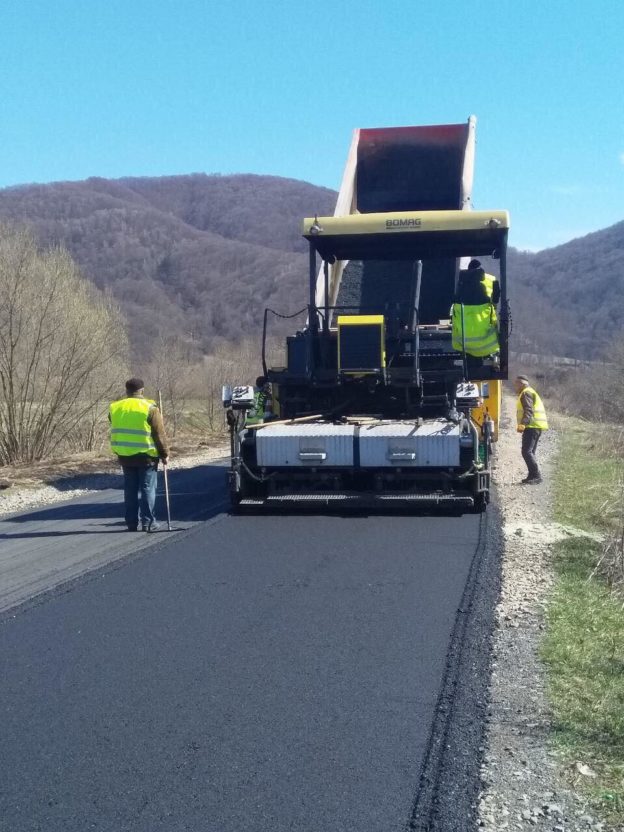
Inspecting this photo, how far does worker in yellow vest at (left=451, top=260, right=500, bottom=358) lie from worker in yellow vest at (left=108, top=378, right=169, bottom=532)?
11.0ft

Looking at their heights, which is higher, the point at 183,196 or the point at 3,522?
the point at 183,196

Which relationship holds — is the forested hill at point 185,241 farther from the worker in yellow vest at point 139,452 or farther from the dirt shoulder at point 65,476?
the worker in yellow vest at point 139,452

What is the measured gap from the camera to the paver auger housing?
9.52 m

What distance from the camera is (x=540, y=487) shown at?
13.0m

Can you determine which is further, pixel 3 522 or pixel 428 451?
pixel 3 522

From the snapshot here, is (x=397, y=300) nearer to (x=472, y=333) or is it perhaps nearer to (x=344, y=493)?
(x=472, y=333)

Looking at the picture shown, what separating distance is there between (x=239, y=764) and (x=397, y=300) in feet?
27.4

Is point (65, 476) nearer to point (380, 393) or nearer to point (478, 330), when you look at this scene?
point (380, 393)

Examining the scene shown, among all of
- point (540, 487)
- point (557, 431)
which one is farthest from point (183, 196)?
point (540, 487)

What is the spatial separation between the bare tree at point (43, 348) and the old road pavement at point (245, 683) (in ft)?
34.9

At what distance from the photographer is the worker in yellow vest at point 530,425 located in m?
13.3

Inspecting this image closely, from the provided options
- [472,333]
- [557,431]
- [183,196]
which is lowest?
[557,431]

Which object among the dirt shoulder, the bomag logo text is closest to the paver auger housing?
the bomag logo text

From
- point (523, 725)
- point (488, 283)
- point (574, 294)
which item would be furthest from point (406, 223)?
point (574, 294)
